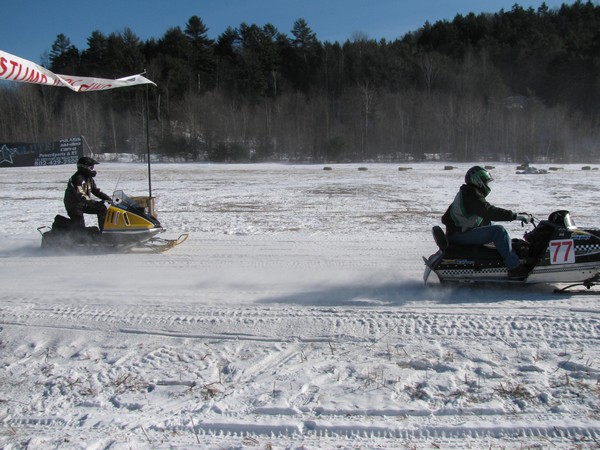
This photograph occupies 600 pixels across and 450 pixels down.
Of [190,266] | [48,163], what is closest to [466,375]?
[190,266]

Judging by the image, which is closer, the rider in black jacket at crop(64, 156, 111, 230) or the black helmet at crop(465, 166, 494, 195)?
the black helmet at crop(465, 166, 494, 195)

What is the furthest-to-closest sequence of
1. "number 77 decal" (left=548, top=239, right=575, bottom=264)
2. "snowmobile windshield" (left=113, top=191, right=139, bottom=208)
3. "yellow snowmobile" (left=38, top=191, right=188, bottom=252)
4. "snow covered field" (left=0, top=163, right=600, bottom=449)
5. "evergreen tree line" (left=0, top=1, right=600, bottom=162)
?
"evergreen tree line" (left=0, top=1, right=600, bottom=162) < "snowmobile windshield" (left=113, top=191, right=139, bottom=208) < "yellow snowmobile" (left=38, top=191, right=188, bottom=252) < "number 77 decal" (left=548, top=239, right=575, bottom=264) < "snow covered field" (left=0, top=163, right=600, bottom=449)

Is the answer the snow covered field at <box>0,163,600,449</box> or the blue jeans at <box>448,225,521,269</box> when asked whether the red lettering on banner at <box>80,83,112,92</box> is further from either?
the blue jeans at <box>448,225,521,269</box>

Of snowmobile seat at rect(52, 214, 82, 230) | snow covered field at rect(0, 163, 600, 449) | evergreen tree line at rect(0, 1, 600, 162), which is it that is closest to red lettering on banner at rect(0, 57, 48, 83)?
snow covered field at rect(0, 163, 600, 449)

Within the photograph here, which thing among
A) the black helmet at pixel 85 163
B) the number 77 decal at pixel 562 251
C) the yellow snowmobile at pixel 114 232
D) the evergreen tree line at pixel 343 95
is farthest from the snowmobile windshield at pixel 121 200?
the evergreen tree line at pixel 343 95

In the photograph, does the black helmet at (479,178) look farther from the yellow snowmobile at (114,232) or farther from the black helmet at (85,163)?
the black helmet at (85,163)

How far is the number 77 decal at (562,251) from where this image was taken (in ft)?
19.1

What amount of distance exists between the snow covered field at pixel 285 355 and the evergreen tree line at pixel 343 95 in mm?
44885

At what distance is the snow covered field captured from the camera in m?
3.40

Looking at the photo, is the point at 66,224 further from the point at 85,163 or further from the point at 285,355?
the point at 285,355

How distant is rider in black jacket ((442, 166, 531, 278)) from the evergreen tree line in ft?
153

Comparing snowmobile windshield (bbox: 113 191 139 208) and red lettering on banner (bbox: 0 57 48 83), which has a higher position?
red lettering on banner (bbox: 0 57 48 83)

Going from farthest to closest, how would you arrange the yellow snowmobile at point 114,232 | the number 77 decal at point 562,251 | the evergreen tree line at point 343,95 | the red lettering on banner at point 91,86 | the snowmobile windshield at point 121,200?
the evergreen tree line at point 343,95 < the snowmobile windshield at point 121,200 < the yellow snowmobile at point 114,232 < the red lettering on banner at point 91,86 < the number 77 decal at point 562,251

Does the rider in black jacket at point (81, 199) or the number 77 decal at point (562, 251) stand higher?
the rider in black jacket at point (81, 199)
